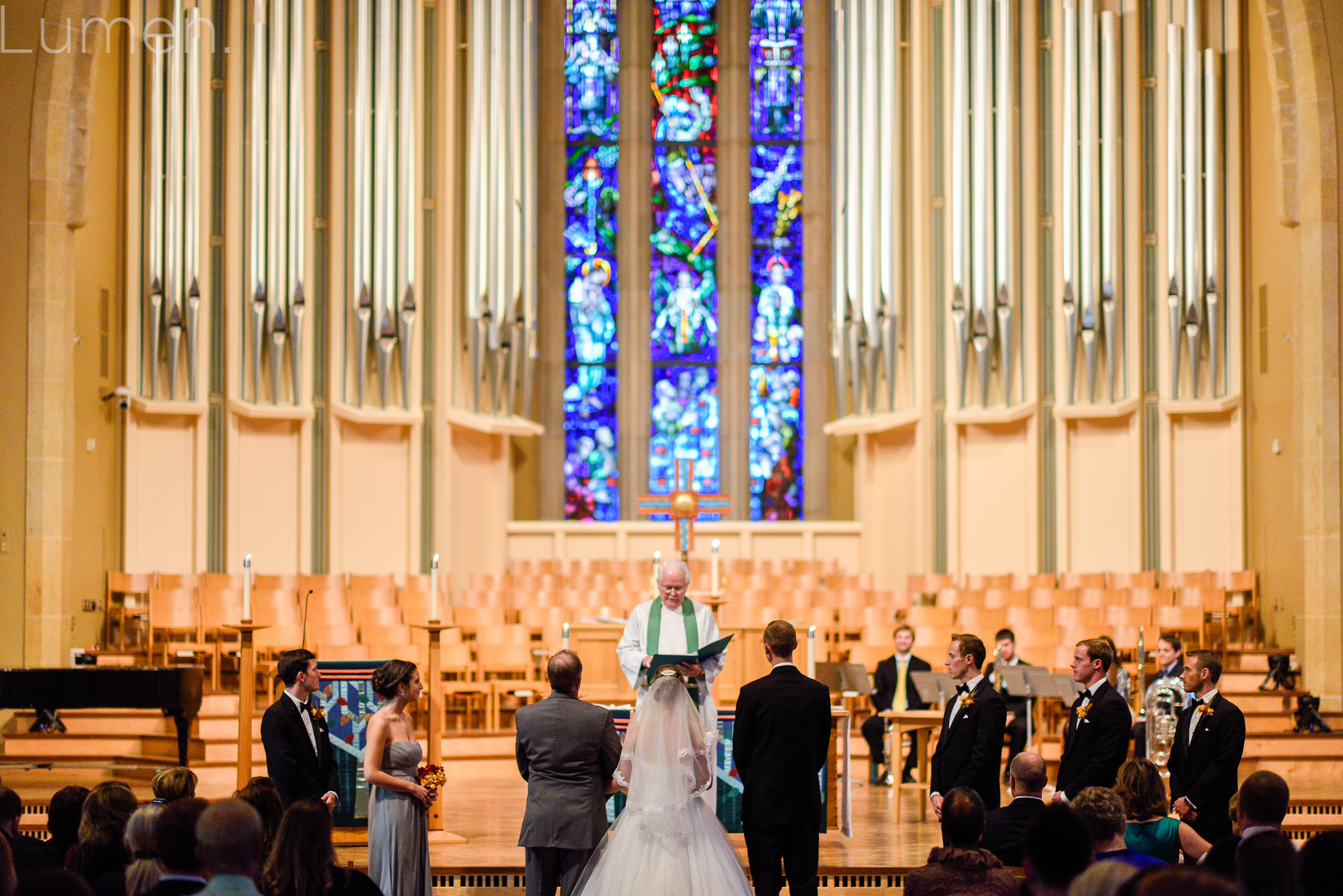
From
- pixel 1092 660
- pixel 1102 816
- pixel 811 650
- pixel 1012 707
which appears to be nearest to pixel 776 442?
pixel 1012 707

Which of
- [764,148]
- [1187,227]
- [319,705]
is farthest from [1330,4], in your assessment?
[319,705]

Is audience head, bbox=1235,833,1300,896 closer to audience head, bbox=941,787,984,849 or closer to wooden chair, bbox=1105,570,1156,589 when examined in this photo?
audience head, bbox=941,787,984,849

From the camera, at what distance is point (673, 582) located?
6.88m

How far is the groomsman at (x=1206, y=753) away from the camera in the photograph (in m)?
5.91

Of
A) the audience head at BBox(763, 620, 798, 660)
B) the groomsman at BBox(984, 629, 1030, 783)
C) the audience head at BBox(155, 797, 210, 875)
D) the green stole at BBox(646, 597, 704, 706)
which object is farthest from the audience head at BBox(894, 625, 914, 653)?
the audience head at BBox(155, 797, 210, 875)

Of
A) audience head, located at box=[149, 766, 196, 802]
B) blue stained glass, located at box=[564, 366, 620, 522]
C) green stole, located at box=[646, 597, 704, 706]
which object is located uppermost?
blue stained glass, located at box=[564, 366, 620, 522]

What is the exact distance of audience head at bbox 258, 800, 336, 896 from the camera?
13.2 ft

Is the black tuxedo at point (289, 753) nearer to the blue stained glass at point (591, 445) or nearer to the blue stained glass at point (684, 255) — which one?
the blue stained glass at point (591, 445)

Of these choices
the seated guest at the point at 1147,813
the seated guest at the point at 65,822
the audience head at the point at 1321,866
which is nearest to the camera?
the audience head at the point at 1321,866

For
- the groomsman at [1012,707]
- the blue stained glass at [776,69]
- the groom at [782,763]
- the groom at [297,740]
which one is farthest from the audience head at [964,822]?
the blue stained glass at [776,69]

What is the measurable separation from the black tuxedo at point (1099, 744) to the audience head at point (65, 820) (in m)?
3.49

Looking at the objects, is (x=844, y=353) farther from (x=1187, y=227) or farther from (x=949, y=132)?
(x=1187, y=227)

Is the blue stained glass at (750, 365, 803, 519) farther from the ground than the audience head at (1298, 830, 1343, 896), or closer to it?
farther from the ground

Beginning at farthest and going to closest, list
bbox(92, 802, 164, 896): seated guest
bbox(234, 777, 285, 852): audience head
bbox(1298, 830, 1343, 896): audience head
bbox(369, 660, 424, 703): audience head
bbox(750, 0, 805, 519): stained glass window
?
1. bbox(750, 0, 805, 519): stained glass window
2. bbox(369, 660, 424, 703): audience head
3. bbox(234, 777, 285, 852): audience head
4. bbox(92, 802, 164, 896): seated guest
5. bbox(1298, 830, 1343, 896): audience head
